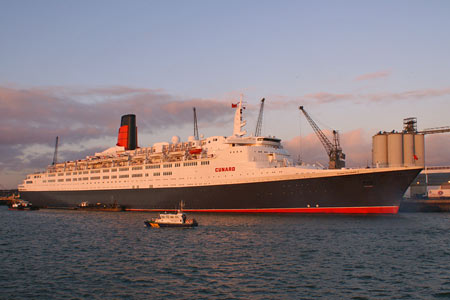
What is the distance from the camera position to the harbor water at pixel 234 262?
21.3 m

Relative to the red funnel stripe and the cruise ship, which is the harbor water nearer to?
the cruise ship

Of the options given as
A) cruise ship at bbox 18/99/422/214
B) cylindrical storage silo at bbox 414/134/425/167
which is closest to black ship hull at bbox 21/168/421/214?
cruise ship at bbox 18/99/422/214

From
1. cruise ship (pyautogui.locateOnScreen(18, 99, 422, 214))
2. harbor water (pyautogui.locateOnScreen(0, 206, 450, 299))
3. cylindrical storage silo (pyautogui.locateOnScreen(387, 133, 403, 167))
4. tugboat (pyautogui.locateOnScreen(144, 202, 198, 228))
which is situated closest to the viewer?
harbor water (pyautogui.locateOnScreen(0, 206, 450, 299))

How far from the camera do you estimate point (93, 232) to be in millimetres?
44781

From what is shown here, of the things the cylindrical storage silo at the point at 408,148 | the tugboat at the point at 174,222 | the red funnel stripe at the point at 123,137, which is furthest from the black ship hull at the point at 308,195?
the cylindrical storage silo at the point at 408,148

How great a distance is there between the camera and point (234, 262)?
91.0 feet

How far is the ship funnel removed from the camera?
88.8 meters

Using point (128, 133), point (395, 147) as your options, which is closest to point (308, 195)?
point (128, 133)

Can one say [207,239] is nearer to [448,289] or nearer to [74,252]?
[74,252]

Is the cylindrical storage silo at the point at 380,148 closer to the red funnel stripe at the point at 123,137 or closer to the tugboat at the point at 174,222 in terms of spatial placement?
the red funnel stripe at the point at 123,137

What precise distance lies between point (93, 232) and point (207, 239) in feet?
49.6

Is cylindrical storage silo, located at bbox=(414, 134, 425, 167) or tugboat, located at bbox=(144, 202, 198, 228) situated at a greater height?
cylindrical storage silo, located at bbox=(414, 134, 425, 167)

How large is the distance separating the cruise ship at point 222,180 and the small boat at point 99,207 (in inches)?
44.4

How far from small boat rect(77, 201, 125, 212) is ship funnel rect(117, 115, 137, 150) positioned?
15.0m
